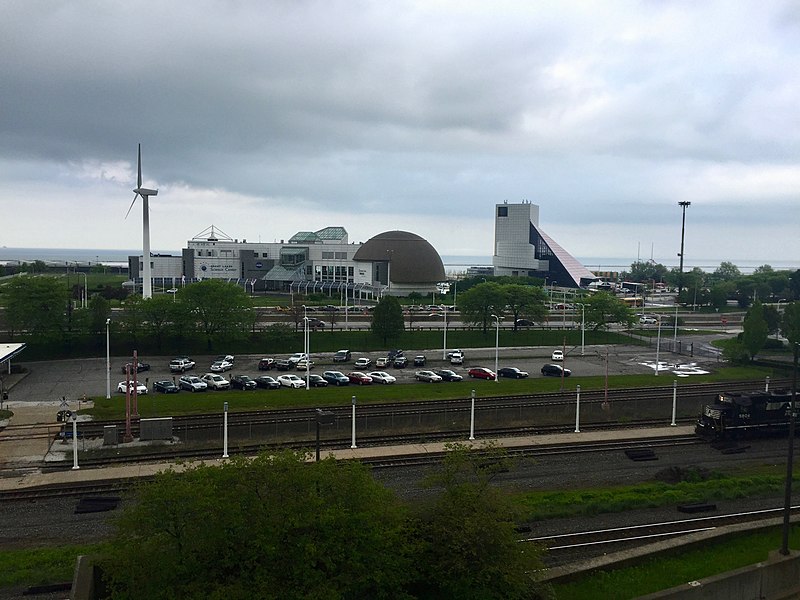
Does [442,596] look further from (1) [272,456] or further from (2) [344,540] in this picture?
(1) [272,456]

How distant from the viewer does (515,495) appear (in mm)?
24922

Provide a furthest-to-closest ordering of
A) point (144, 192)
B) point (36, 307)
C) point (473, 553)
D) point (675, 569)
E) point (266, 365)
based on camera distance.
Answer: point (144, 192), point (36, 307), point (266, 365), point (675, 569), point (473, 553)

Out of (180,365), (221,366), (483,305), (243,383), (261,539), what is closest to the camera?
(261,539)

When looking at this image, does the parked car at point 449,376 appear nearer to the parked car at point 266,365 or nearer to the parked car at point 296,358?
the parked car at point 296,358

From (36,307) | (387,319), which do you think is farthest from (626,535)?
(36,307)

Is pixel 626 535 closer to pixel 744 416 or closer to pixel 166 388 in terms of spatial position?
pixel 744 416

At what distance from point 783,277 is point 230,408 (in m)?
119

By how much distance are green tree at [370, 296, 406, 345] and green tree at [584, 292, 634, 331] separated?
2254cm

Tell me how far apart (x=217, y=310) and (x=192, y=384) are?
16238 mm

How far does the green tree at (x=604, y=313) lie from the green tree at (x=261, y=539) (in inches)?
2319

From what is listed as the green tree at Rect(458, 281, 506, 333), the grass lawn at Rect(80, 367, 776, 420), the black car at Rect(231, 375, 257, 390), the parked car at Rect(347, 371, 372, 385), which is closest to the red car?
the grass lawn at Rect(80, 367, 776, 420)

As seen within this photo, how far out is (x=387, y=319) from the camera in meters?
61.0

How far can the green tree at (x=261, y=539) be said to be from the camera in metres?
12.8

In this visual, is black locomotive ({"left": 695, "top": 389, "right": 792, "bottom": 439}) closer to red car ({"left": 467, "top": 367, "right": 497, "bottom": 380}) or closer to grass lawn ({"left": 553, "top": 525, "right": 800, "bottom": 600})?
grass lawn ({"left": 553, "top": 525, "right": 800, "bottom": 600})
